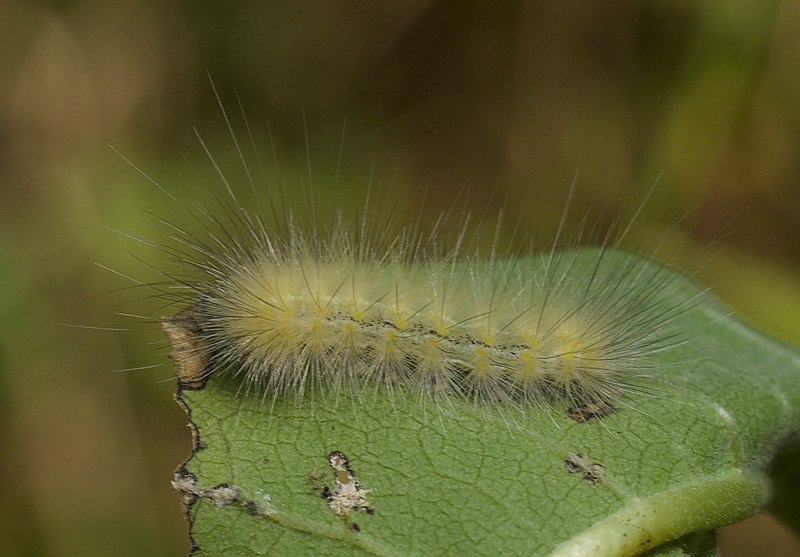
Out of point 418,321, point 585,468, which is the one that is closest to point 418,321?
point 418,321

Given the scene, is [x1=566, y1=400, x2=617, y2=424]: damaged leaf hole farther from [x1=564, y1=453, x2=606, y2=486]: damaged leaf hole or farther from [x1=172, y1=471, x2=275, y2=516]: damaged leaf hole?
[x1=172, y1=471, x2=275, y2=516]: damaged leaf hole

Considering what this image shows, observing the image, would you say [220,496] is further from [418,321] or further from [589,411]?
[589,411]

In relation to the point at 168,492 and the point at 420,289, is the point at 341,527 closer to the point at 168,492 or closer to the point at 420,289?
the point at 420,289

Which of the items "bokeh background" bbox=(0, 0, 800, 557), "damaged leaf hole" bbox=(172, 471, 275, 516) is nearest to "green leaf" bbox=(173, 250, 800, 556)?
"damaged leaf hole" bbox=(172, 471, 275, 516)

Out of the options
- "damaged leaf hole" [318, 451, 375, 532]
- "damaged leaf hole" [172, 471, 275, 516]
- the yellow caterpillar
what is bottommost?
"damaged leaf hole" [172, 471, 275, 516]

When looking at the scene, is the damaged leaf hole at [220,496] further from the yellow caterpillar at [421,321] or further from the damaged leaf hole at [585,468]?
the damaged leaf hole at [585,468]

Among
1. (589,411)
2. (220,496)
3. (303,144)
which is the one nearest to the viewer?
(220,496)

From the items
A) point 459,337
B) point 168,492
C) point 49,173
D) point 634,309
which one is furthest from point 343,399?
point 49,173
